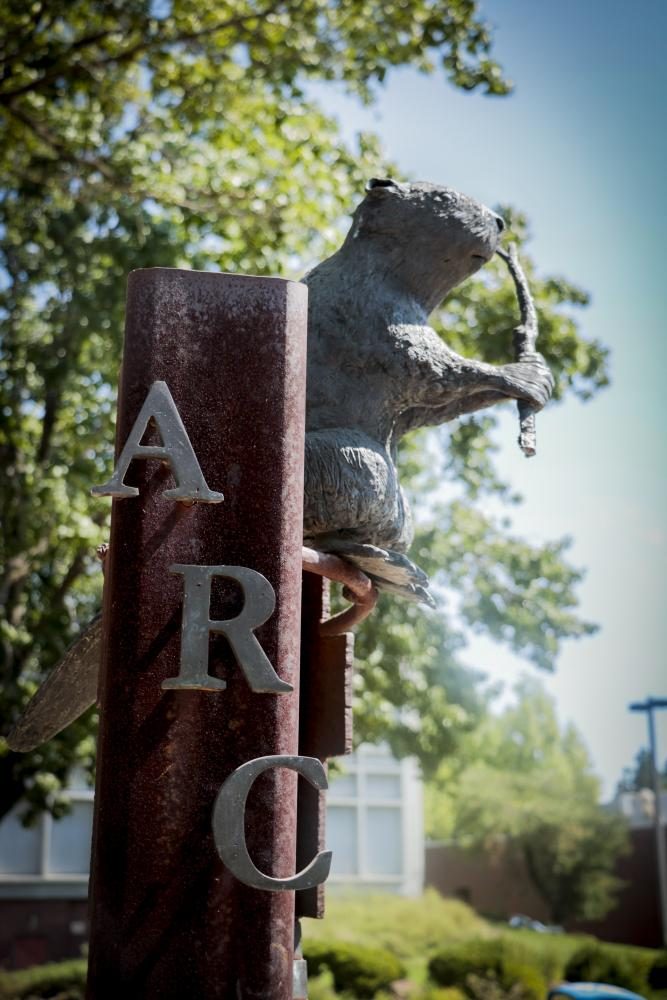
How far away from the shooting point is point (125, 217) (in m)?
11.6

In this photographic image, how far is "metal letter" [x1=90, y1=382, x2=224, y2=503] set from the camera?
340cm

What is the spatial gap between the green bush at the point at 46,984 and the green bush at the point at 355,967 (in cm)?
342

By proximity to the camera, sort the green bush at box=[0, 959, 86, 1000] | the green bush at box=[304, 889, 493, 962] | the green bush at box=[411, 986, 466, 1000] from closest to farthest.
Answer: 1. the green bush at box=[0, 959, 86, 1000]
2. the green bush at box=[411, 986, 466, 1000]
3. the green bush at box=[304, 889, 493, 962]

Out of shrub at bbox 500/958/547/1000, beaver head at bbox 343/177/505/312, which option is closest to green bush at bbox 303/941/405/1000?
shrub at bbox 500/958/547/1000

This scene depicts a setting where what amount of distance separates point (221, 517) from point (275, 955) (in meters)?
1.31

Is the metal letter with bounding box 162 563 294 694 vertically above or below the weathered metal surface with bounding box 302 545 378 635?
below

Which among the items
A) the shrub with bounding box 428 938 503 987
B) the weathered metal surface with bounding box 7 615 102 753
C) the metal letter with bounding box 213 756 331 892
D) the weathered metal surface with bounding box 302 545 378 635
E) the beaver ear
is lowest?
the shrub with bounding box 428 938 503 987

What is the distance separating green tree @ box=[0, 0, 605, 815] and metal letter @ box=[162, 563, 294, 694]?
7.83 m

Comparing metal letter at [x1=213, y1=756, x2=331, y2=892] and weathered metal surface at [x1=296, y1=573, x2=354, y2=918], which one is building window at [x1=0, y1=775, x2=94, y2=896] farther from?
metal letter at [x1=213, y1=756, x2=331, y2=892]

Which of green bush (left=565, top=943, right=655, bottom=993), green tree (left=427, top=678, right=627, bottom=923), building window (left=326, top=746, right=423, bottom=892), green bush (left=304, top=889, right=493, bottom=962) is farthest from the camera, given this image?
green tree (left=427, top=678, right=627, bottom=923)

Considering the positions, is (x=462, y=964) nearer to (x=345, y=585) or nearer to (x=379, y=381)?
(x=345, y=585)

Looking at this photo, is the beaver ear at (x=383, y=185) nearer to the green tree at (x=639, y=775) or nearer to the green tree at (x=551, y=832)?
the green tree at (x=551, y=832)

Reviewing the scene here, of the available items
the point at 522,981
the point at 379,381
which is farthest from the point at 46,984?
the point at 379,381

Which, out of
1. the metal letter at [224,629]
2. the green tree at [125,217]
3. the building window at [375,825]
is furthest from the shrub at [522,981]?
the metal letter at [224,629]
